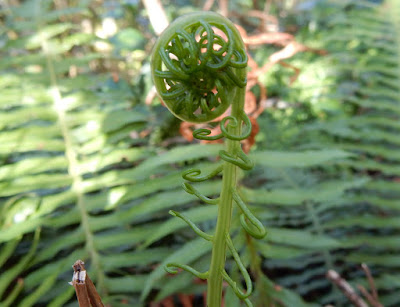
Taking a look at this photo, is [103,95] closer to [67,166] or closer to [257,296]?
[67,166]

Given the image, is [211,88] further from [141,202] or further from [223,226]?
[141,202]

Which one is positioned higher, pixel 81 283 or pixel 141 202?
pixel 81 283

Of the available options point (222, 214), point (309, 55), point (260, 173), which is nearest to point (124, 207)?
point (260, 173)

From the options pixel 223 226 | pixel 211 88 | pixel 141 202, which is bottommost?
pixel 141 202

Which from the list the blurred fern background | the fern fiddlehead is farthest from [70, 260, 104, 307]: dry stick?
the blurred fern background

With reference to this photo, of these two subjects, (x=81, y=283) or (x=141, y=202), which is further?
(x=141, y=202)

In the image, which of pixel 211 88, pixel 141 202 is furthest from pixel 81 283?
pixel 141 202

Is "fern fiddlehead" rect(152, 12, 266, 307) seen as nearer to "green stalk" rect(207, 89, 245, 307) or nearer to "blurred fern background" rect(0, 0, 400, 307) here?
"green stalk" rect(207, 89, 245, 307)

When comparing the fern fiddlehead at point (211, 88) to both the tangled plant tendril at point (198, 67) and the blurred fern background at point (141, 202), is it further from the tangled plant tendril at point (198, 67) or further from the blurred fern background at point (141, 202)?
the blurred fern background at point (141, 202)
